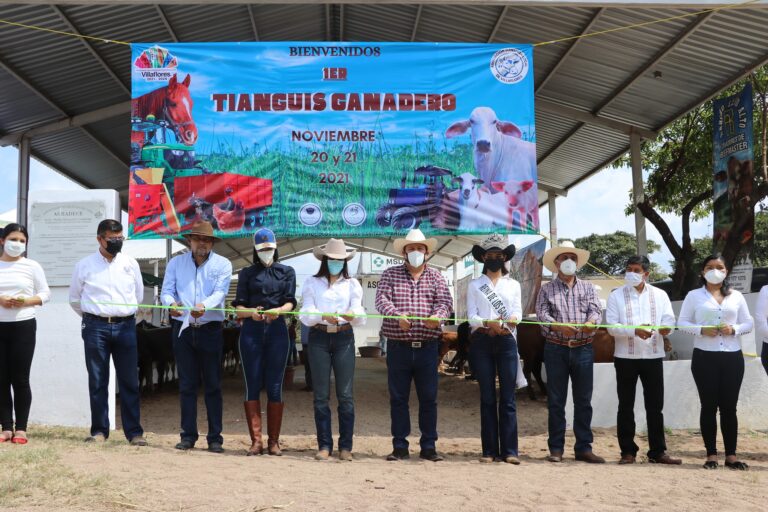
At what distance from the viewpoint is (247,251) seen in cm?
2372

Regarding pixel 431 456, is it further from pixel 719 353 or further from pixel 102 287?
pixel 102 287

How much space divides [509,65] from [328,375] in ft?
15.6

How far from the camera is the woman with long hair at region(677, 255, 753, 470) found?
5.83 metres

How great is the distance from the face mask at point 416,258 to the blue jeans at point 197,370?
1.70 m

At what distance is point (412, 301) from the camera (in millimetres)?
5941

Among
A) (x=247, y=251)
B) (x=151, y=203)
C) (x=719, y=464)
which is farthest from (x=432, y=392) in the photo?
(x=247, y=251)

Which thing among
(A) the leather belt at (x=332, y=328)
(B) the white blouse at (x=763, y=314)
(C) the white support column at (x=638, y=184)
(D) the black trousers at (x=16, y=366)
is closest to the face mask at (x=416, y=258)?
(A) the leather belt at (x=332, y=328)

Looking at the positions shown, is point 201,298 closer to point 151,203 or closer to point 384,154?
point 151,203

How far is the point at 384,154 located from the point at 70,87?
5.86 m

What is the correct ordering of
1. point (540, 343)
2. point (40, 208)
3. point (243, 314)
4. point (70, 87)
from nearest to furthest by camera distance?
point (243, 314) → point (40, 208) → point (540, 343) → point (70, 87)

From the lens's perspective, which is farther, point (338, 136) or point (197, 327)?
point (338, 136)

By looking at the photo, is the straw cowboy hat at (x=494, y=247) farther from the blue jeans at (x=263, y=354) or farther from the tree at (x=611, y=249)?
the tree at (x=611, y=249)

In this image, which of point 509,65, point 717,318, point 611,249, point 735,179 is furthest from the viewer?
point 611,249

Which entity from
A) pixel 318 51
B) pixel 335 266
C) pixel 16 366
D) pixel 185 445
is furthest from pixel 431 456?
pixel 318 51
